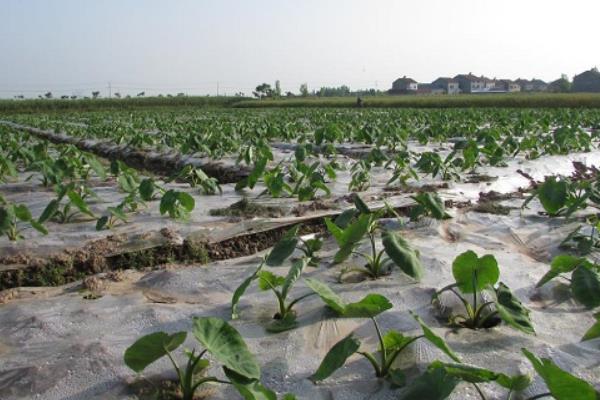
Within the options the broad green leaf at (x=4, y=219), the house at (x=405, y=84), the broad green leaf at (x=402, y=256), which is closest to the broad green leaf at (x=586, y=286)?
the broad green leaf at (x=402, y=256)

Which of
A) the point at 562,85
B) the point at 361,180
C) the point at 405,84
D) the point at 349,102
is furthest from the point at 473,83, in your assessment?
the point at 361,180

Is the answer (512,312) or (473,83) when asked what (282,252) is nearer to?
(512,312)

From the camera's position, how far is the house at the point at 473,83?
68688 millimetres

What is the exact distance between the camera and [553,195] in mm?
2930

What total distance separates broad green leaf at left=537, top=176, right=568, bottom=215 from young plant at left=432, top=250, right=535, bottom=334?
3.96 feet

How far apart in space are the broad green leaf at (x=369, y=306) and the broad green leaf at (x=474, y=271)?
0.37m

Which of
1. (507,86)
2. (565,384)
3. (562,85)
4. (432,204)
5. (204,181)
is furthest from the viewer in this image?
(507,86)

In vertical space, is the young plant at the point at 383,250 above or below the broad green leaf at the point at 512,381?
above

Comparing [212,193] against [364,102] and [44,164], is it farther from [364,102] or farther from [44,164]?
[364,102]

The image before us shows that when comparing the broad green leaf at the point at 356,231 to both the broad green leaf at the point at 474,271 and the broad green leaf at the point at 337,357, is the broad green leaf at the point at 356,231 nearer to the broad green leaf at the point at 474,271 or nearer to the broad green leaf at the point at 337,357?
the broad green leaf at the point at 474,271

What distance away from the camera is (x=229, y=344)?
143 cm

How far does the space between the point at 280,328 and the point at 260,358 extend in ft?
0.66

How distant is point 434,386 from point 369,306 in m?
0.34

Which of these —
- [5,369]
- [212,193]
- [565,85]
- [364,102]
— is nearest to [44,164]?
[212,193]
